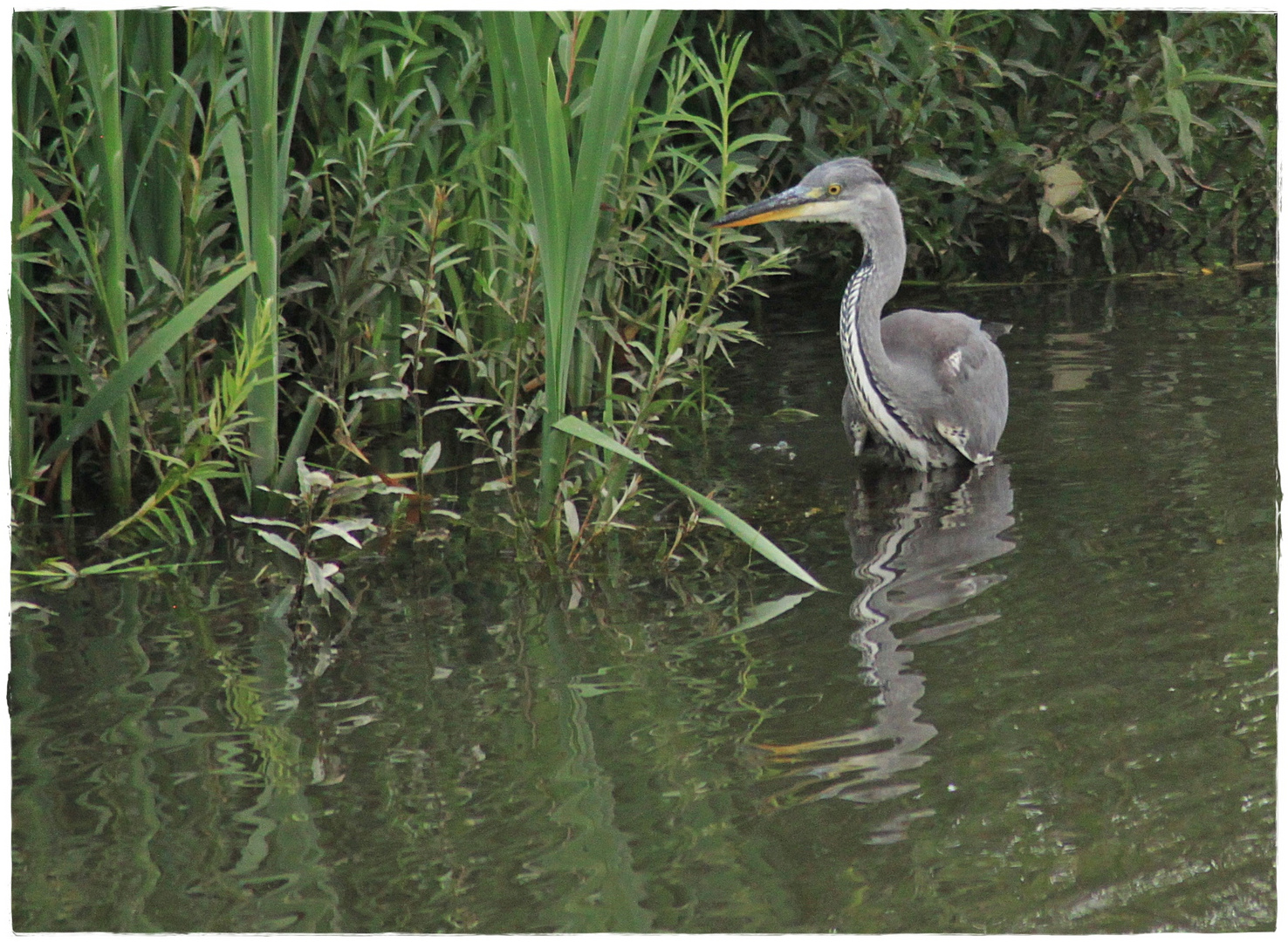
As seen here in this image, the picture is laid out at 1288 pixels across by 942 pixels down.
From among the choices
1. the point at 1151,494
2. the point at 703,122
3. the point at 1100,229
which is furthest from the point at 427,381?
the point at 1100,229

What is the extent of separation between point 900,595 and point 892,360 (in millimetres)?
1700

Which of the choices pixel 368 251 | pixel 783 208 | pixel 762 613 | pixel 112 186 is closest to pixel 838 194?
pixel 783 208

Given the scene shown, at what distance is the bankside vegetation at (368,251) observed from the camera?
12.9 feet

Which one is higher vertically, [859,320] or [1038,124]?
[1038,124]

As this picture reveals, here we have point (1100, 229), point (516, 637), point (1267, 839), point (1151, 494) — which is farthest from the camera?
point (1100, 229)

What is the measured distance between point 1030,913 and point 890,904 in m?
0.23

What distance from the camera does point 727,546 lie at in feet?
14.6

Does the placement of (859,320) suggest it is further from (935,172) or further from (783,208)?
(935,172)

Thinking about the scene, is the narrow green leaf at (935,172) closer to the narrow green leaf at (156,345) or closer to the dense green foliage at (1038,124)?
the dense green foliage at (1038,124)

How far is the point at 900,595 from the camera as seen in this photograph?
4059mm

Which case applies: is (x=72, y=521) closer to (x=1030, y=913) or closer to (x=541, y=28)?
(x=541, y=28)

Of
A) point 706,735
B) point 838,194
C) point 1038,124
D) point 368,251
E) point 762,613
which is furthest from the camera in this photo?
point 1038,124

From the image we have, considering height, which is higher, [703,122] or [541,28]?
[541,28]

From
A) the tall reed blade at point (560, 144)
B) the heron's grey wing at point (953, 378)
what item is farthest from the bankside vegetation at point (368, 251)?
the heron's grey wing at point (953, 378)
